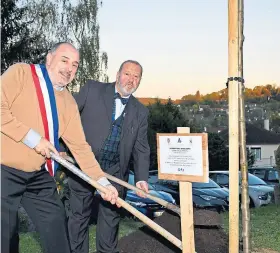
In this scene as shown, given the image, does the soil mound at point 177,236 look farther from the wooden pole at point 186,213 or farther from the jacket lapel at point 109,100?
the jacket lapel at point 109,100

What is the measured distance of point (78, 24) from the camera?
31891mm

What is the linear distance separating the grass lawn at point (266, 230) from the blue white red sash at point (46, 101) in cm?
391

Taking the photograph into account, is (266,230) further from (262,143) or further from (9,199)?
(262,143)

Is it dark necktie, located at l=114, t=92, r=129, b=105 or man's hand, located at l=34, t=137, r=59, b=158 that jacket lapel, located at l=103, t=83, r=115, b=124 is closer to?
dark necktie, located at l=114, t=92, r=129, b=105

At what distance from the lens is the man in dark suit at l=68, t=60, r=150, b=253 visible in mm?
5625

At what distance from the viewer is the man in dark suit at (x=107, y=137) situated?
562 centimetres

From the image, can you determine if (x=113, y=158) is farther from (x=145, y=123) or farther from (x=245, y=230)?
(x=245, y=230)

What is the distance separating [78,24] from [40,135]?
2853 centimetres

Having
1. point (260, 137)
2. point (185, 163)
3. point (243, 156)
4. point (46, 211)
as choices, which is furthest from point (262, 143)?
point (46, 211)

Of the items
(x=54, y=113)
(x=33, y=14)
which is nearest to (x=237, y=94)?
(x=54, y=113)

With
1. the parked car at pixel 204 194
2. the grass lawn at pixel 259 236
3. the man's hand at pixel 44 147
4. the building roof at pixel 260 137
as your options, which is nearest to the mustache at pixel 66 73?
the man's hand at pixel 44 147

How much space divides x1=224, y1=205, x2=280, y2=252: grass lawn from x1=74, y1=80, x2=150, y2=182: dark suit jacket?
237cm

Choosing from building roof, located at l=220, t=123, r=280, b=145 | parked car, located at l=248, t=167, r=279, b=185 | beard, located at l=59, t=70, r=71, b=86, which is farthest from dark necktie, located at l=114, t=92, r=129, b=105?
building roof, located at l=220, t=123, r=280, b=145

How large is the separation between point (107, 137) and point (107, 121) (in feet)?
0.52
